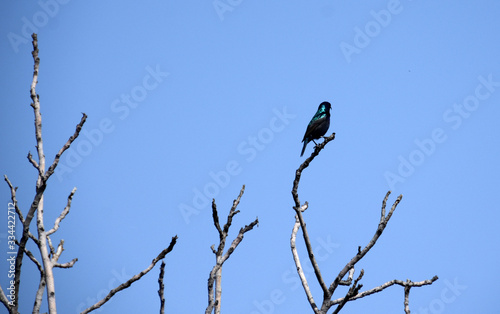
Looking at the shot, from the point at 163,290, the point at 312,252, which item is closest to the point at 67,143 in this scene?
the point at 163,290

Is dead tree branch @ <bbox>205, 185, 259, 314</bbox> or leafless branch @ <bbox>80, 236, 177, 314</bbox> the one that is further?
dead tree branch @ <bbox>205, 185, 259, 314</bbox>

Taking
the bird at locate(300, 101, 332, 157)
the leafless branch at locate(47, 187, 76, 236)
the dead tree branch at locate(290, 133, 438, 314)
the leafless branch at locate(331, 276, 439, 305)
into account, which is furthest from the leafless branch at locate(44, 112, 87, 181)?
the bird at locate(300, 101, 332, 157)

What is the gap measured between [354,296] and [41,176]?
272 cm

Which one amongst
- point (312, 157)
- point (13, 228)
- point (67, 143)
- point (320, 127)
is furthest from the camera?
point (320, 127)

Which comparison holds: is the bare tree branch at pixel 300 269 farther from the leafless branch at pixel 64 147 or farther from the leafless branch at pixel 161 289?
the leafless branch at pixel 64 147

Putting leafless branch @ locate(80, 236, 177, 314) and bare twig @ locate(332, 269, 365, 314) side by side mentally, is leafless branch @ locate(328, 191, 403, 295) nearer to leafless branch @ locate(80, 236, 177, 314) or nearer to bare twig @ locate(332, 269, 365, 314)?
bare twig @ locate(332, 269, 365, 314)

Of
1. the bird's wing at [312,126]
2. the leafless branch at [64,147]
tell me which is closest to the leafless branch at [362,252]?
the leafless branch at [64,147]

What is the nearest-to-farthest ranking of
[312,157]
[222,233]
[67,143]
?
[67,143] < [222,233] < [312,157]

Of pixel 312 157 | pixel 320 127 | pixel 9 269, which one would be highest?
pixel 320 127

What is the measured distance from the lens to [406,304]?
4.96 meters

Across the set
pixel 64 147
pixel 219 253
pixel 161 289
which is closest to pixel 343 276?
pixel 219 253

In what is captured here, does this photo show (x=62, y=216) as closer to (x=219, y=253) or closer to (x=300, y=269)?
(x=219, y=253)

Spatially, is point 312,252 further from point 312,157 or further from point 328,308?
point 312,157

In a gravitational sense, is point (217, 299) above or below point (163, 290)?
below
